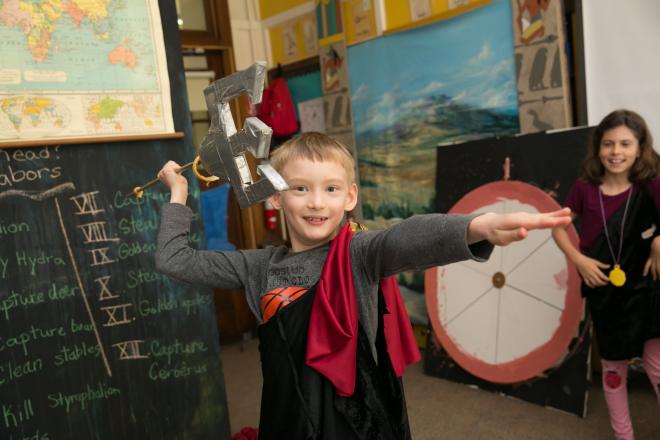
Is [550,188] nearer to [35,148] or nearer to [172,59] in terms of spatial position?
[172,59]

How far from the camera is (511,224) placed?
877 millimetres

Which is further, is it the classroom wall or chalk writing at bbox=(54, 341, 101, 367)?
the classroom wall

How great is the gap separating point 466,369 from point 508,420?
40 centimetres

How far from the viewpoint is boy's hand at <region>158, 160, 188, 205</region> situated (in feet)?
4.75

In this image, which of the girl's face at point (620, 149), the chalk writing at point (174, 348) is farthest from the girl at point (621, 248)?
the chalk writing at point (174, 348)

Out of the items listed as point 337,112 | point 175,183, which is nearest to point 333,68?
point 337,112

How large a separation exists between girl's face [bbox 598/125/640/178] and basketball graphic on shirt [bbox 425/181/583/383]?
54 cm

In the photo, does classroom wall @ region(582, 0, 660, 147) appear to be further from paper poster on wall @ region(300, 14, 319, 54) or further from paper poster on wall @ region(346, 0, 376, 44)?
paper poster on wall @ region(300, 14, 319, 54)

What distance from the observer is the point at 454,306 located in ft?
9.95

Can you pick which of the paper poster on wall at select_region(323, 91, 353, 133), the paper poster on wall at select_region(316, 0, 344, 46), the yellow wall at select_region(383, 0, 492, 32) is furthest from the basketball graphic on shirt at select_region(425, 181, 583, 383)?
the paper poster on wall at select_region(316, 0, 344, 46)

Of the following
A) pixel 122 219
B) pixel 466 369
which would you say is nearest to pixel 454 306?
pixel 466 369

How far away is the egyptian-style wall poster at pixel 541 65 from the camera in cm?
268

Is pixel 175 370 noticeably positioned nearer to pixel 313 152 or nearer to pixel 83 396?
pixel 83 396

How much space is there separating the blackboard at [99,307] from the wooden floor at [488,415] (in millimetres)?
686
